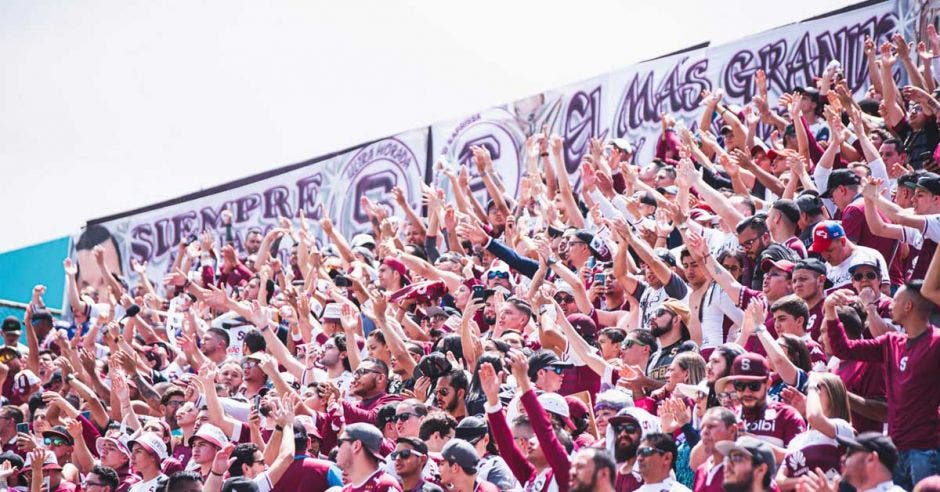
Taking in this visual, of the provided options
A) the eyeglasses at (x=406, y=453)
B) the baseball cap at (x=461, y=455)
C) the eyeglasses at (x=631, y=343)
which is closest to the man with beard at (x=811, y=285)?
the eyeglasses at (x=631, y=343)

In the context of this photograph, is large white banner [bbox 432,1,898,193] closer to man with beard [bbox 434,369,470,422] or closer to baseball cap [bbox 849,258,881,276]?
baseball cap [bbox 849,258,881,276]

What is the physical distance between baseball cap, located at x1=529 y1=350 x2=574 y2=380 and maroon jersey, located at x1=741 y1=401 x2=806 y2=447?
219cm

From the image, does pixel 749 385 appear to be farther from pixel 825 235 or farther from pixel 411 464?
pixel 825 235

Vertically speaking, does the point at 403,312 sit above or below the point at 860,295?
below

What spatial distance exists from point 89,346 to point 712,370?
30.0 ft

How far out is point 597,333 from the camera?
10008 mm

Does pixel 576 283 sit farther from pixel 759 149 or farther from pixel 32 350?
pixel 32 350

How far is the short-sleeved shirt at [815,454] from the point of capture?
641 centimetres

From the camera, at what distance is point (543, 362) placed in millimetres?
8891

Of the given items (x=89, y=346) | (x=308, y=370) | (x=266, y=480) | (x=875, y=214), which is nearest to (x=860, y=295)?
(x=875, y=214)

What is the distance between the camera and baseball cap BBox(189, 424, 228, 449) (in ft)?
30.0

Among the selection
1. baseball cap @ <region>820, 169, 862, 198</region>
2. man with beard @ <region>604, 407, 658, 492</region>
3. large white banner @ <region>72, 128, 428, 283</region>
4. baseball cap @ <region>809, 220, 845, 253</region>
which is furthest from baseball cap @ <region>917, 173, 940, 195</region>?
large white banner @ <region>72, 128, 428, 283</region>

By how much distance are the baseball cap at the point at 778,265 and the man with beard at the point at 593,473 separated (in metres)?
3.01

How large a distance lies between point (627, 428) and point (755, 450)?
1.22 metres
